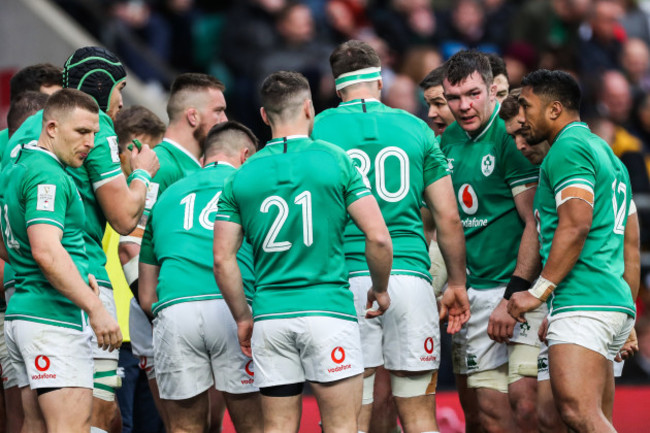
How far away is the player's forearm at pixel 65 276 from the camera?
17.6 ft

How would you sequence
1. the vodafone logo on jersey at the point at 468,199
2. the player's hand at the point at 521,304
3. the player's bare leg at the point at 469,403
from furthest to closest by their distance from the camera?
the player's bare leg at the point at 469,403 < the vodafone logo on jersey at the point at 468,199 < the player's hand at the point at 521,304

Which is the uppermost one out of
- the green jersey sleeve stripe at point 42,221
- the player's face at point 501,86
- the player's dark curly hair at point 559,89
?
the player's face at point 501,86

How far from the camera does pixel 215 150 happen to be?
6512 millimetres

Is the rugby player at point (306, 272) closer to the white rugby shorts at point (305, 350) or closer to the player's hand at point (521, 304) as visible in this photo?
the white rugby shorts at point (305, 350)

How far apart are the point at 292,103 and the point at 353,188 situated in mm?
600

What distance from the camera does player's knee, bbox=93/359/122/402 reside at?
6.19 meters

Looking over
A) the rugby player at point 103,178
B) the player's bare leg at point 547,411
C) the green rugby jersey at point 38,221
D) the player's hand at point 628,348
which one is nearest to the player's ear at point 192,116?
the rugby player at point 103,178

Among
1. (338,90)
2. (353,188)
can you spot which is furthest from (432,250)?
(353,188)

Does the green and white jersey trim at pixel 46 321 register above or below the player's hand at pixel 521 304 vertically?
→ above

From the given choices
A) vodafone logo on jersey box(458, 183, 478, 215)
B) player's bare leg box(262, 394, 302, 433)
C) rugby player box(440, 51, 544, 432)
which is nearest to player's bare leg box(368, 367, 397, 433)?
rugby player box(440, 51, 544, 432)

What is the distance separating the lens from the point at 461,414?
9531 mm

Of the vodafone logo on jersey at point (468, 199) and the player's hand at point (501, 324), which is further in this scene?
the vodafone logo on jersey at point (468, 199)

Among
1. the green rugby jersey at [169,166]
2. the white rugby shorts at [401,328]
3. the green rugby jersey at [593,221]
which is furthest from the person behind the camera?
the green rugby jersey at [169,166]

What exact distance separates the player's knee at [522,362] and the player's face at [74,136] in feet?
9.31
